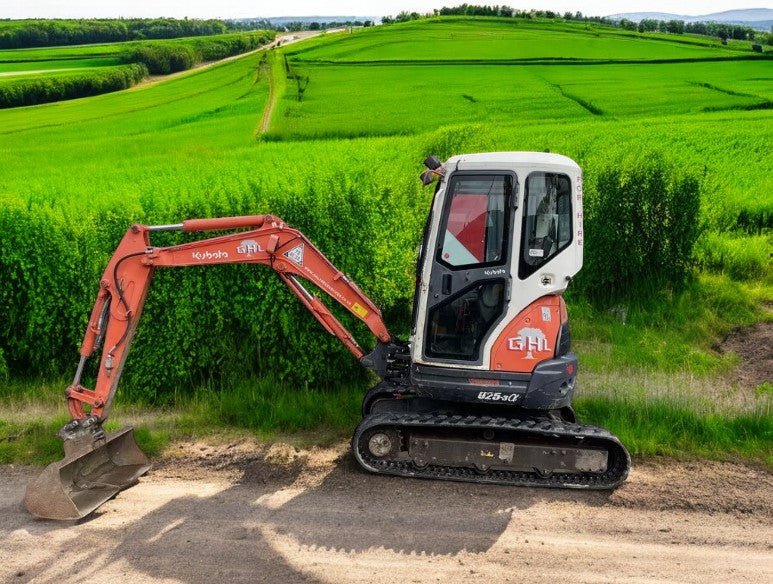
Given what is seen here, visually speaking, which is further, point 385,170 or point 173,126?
point 173,126

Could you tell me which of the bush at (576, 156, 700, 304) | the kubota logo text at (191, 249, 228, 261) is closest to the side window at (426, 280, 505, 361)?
the kubota logo text at (191, 249, 228, 261)

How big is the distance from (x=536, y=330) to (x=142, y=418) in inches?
196

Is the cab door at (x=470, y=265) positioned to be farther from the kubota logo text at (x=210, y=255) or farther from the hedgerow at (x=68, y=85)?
the hedgerow at (x=68, y=85)

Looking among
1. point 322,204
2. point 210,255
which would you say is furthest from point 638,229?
point 210,255

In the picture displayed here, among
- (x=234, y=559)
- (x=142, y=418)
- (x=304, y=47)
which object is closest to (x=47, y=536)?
(x=234, y=559)

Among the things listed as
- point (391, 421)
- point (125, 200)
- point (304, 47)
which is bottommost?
point (391, 421)

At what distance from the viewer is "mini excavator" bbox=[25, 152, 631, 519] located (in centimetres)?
700

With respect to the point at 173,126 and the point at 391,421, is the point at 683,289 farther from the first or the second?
the point at 173,126

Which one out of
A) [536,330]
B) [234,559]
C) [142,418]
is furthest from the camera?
[142,418]

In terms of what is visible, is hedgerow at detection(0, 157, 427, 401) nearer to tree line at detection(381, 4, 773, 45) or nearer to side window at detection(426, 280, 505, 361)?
side window at detection(426, 280, 505, 361)

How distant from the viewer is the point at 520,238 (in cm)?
694

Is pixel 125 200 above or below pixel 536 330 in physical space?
above

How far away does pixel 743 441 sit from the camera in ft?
26.7

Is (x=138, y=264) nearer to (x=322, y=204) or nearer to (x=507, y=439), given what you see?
(x=322, y=204)
